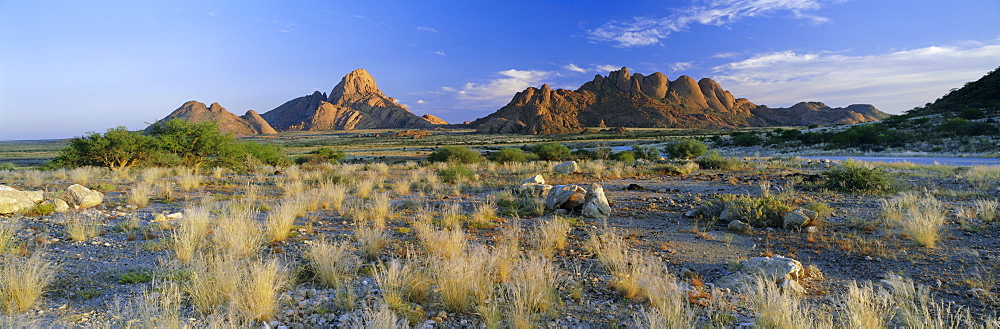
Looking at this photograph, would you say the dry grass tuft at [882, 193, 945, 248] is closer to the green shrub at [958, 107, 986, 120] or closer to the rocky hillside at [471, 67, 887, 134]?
the green shrub at [958, 107, 986, 120]

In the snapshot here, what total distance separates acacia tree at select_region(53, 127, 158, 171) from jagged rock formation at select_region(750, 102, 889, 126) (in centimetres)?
17884

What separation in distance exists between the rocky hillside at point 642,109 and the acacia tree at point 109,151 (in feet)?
360

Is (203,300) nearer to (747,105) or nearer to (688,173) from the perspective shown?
(688,173)

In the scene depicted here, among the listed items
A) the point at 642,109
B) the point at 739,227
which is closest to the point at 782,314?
the point at 739,227

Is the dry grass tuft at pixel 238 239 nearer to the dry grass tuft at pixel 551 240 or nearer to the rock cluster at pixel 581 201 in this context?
the dry grass tuft at pixel 551 240

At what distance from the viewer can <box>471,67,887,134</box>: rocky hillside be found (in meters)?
139

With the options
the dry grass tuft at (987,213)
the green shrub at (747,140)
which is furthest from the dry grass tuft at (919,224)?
the green shrub at (747,140)

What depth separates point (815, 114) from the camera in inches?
6368

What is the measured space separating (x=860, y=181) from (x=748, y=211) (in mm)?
5906

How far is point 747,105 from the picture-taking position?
574 feet

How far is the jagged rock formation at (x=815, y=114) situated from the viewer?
518ft

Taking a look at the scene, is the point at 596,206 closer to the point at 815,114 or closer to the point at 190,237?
the point at 190,237

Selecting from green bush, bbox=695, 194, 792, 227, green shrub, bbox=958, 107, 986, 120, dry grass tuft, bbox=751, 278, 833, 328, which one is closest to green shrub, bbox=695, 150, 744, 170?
green bush, bbox=695, 194, 792, 227

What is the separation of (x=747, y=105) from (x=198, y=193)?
19552cm
